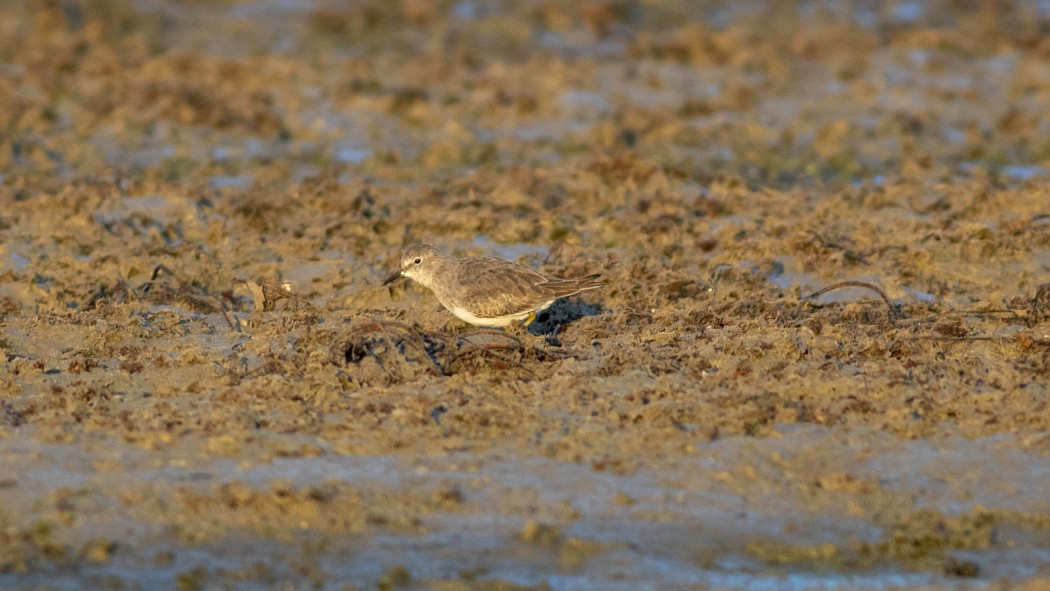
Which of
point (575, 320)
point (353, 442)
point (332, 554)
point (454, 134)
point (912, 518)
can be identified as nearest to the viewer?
point (332, 554)

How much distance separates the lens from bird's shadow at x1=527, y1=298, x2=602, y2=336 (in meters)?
9.30

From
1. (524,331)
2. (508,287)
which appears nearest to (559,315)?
(524,331)

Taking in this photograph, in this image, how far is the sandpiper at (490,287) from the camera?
345 inches

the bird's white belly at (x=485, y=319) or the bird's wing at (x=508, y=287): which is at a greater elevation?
the bird's wing at (x=508, y=287)

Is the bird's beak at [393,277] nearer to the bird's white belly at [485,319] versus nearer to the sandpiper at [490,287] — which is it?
the sandpiper at [490,287]

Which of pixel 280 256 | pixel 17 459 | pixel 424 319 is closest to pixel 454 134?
pixel 280 256

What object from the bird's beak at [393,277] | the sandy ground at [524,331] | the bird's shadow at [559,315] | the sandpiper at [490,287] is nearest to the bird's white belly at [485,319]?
the sandpiper at [490,287]

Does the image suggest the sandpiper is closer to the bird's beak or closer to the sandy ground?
the sandy ground

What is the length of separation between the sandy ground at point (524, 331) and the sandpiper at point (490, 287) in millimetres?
203

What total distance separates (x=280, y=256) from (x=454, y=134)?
15.3ft

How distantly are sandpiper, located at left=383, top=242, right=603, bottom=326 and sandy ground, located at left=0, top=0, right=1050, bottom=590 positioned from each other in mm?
203

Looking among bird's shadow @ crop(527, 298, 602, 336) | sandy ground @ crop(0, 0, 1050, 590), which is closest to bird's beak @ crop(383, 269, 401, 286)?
sandy ground @ crop(0, 0, 1050, 590)

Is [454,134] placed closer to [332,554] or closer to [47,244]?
[47,244]

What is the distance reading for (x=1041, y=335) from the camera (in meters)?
8.77
